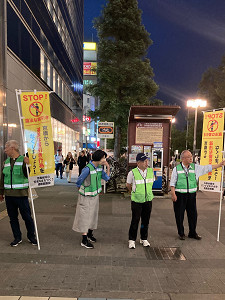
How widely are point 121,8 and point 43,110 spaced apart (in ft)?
→ 45.9

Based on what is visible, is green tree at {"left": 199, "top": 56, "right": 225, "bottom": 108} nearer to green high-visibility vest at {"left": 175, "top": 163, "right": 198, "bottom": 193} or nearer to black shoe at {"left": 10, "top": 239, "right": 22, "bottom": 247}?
green high-visibility vest at {"left": 175, "top": 163, "right": 198, "bottom": 193}

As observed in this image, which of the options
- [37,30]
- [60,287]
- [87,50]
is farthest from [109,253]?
[87,50]

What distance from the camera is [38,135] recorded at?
4652 mm

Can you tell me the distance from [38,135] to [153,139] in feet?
20.1

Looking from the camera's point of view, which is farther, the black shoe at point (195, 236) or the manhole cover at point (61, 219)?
the manhole cover at point (61, 219)

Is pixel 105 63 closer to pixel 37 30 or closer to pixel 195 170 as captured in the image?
pixel 37 30

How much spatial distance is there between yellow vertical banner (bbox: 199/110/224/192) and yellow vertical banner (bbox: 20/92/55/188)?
129 inches

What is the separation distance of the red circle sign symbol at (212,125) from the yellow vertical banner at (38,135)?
339cm

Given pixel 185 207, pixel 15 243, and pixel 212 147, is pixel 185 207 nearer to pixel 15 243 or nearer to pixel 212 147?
pixel 212 147

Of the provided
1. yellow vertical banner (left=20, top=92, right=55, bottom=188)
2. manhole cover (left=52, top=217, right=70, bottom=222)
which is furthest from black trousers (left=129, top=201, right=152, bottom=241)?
manhole cover (left=52, top=217, right=70, bottom=222)

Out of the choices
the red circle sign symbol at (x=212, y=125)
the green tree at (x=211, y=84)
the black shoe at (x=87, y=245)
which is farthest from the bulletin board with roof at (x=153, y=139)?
the green tree at (x=211, y=84)

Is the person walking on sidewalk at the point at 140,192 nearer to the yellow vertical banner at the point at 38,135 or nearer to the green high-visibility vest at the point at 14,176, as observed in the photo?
the yellow vertical banner at the point at 38,135

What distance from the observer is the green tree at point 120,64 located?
15.0 meters

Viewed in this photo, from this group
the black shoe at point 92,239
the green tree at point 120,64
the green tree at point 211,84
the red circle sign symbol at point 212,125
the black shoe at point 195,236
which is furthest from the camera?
the green tree at point 211,84
